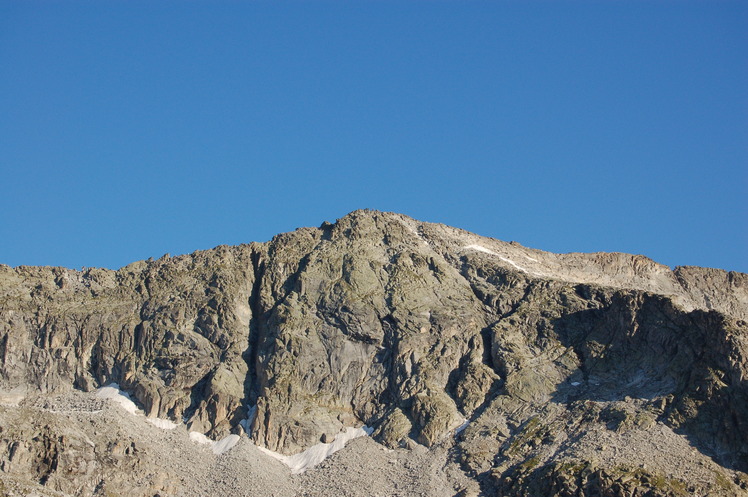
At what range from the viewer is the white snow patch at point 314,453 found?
19425 centimetres

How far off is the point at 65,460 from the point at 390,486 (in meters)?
44.6

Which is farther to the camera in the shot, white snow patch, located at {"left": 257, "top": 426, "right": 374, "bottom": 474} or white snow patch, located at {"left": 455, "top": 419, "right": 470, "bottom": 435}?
white snow patch, located at {"left": 455, "top": 419, "right": 470, "bottom": 435}

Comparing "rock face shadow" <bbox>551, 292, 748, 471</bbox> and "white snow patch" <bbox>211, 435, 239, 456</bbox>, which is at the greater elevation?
"rock face shadow" <bbox>551, 292, 748, 471</bbox>

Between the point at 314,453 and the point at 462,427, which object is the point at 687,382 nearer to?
the point at 462,427

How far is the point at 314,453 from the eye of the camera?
645 ft

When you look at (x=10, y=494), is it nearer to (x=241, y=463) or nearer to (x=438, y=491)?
(x=241, y=463)

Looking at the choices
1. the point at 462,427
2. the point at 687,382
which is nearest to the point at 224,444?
the point at 462,427

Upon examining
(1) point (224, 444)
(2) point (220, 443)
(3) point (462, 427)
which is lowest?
(1) point (224, 444)

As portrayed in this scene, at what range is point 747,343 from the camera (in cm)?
18662

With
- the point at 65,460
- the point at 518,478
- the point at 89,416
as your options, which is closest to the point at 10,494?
the point at 65,460

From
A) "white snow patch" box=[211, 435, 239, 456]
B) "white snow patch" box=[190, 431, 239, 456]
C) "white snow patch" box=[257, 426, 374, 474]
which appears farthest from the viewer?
"white snow patch" box=[190, 431, 239, 456]

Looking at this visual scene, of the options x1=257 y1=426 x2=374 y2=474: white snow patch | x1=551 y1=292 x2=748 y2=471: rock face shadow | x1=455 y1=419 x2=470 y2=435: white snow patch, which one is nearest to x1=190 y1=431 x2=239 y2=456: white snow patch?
x1=257 y1=426 x2=374 y2=474: white snow patch

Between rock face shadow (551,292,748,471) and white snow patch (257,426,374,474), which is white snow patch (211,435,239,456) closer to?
white snow patch (257,426,374,474)

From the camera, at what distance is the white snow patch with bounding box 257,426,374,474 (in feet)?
637
